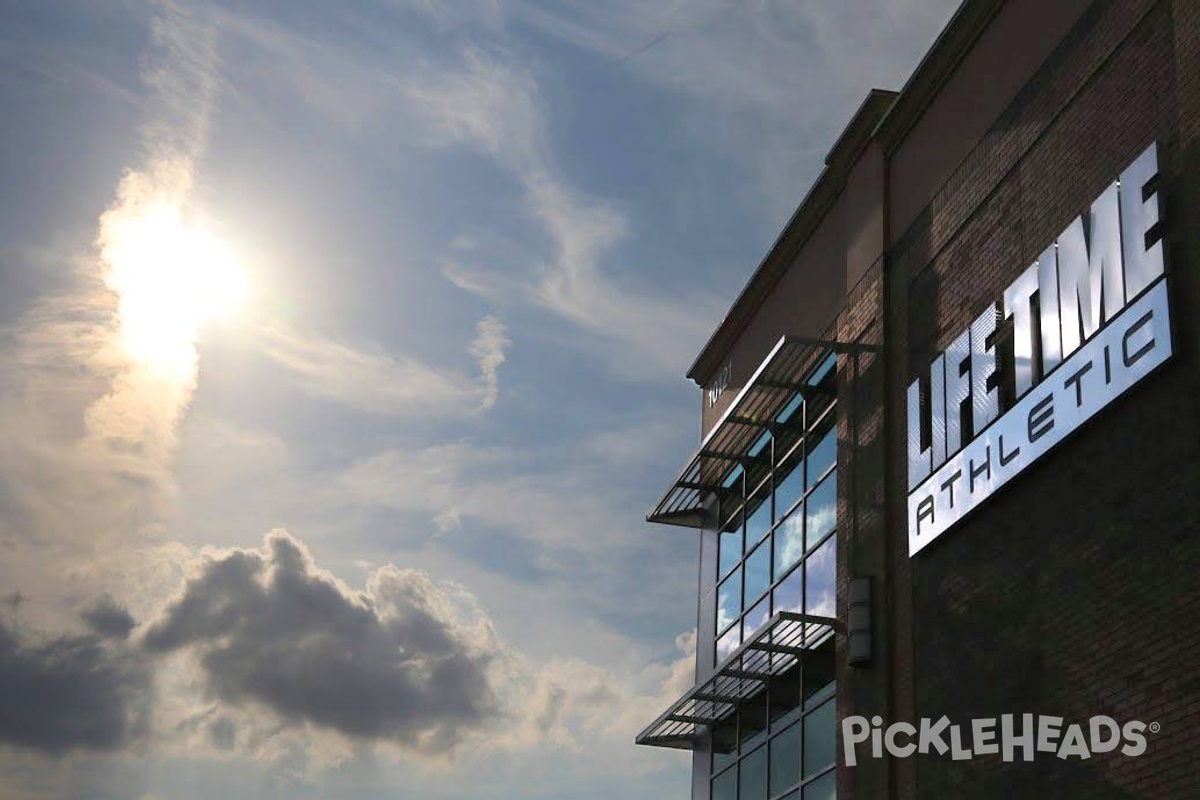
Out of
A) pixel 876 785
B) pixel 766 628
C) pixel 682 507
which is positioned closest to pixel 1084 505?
pixel 876 785

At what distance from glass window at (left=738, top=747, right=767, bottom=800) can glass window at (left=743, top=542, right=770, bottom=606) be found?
2.73 meters

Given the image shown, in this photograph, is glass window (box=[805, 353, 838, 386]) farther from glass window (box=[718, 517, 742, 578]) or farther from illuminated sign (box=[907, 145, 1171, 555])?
glass window (box=[718, 517, 742, 578])

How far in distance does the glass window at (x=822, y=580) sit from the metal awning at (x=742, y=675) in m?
0.53

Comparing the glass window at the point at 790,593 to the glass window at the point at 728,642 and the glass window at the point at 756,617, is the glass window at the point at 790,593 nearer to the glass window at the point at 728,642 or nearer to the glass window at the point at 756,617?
the glass window at the point at 756,617

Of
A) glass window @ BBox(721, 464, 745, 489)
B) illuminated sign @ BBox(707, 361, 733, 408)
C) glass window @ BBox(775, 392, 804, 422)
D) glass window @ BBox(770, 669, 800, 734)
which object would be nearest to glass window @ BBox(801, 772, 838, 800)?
glass window @ BBox(770, 669, 800, 734)

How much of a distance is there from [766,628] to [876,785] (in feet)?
10.7

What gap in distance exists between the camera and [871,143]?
23.3 meters

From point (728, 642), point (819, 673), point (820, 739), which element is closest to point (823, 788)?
point (820, 739)

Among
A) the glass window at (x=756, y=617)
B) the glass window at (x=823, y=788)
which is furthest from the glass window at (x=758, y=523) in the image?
the glass window at (x=823, y=788)

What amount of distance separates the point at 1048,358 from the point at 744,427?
10.1m

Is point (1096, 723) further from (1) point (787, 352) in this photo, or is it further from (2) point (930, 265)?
(1) point (787, 352)

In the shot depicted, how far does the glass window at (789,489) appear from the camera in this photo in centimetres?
2481

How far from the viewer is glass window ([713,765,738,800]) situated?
83.4ft

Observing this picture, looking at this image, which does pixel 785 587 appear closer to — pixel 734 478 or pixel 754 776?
pixel 754 776
